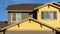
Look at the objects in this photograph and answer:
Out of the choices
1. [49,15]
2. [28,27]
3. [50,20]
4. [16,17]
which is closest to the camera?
[28,27]

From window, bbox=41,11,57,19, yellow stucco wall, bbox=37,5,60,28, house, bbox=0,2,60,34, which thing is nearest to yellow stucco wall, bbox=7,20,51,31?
house, bbox=0,2,60,34

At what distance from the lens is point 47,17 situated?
37.0m

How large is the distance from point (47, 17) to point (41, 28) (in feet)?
14.8

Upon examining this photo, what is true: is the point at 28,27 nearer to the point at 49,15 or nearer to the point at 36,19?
the point at 36,19

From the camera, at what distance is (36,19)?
124ft

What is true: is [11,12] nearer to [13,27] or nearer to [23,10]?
[23,10]

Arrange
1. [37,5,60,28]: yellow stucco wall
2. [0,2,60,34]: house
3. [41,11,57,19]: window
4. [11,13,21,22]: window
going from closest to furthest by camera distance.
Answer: [0,2,60,34]: house < [37,5,60,28]: yellow stucco wall < [41,11,57,19]: window < [11,13,21,22]: window

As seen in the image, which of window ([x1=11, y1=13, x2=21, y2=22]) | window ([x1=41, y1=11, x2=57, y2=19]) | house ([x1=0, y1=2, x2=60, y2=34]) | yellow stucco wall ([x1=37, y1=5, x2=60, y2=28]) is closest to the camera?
house ([x1=0, y1=2, x2=60, y2=34])

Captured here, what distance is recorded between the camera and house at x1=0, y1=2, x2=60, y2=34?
32.8m

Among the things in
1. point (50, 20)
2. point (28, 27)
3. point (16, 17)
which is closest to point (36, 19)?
point (50, 20)

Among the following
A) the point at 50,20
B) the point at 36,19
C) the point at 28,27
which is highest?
the point at 36,19

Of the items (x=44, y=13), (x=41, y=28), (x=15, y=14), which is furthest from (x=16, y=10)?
(x=41, y=28)

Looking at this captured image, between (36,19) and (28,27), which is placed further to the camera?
(36,19)

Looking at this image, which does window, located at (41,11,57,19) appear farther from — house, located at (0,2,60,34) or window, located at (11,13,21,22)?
window, located at (11,13,21,22)
